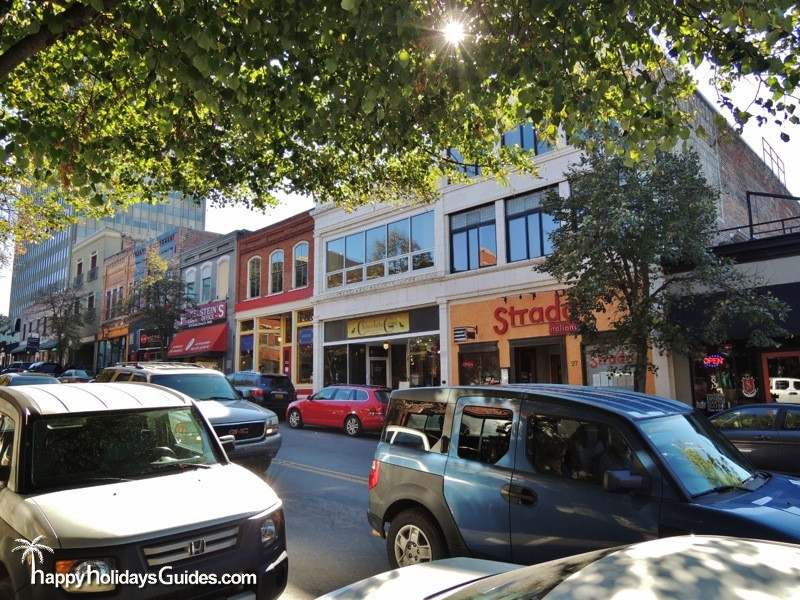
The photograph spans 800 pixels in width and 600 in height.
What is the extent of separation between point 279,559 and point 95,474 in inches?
57.9

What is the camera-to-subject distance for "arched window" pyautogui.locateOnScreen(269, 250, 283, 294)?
1098 inches

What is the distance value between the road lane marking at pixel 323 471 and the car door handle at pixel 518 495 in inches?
203

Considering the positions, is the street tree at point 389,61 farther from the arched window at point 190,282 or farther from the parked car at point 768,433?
the arched window at point 190,282

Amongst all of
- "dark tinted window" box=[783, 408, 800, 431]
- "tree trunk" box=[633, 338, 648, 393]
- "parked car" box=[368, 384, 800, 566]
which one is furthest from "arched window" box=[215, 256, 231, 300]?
"parked car" box=[368, 384, 800, 566]

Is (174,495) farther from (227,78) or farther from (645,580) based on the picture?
(227,78)

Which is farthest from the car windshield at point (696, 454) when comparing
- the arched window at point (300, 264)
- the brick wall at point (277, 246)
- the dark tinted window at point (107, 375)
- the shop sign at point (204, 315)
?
the shop sign at point (204, 315)

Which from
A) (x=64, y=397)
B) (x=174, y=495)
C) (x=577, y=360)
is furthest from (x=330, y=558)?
(x=577, y=360)

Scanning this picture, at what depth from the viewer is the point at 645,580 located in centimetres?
155

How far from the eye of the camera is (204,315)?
3200 centimetres

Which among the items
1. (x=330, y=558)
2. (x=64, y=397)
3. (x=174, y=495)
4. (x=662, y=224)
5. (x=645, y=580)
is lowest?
(x=330, y=558)

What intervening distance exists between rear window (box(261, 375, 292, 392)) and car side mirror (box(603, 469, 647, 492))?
54.4 feet

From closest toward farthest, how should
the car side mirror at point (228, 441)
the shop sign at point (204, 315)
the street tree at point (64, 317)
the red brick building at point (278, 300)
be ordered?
the car side mirror at point (228, 441) → the red brick building at point (278, 300) → the shop sign at point (204, 315) → the street tree at point (64, 317)

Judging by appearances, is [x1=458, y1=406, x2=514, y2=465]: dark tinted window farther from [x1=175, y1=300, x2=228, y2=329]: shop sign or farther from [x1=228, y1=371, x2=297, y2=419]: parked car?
[x1=175, y1=300, x2=228, y2=329]: shop sign

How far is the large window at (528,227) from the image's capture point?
17672mm
